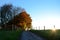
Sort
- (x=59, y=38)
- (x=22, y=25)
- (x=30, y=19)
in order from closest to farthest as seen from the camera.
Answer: (x=59, y=38) → (x=22, y=25) → (x=30, y=19)

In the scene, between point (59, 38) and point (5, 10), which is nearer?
point (59, 38)

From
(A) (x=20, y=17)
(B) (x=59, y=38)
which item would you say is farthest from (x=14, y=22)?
(B) (x=59, y=38)

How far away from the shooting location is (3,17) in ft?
249

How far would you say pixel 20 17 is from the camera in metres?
73.5

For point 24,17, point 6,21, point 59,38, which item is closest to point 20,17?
point 24,17

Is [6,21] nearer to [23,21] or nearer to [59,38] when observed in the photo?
[23,21]

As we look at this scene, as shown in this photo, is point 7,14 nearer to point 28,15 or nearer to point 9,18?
point 9,18

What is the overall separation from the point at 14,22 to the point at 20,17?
326 centimetres

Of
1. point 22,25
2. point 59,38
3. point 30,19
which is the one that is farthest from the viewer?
point 30,19

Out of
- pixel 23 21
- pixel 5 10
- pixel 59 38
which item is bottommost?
pixel 59 38

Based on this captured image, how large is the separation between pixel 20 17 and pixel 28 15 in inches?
202

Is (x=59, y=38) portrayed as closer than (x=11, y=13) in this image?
Yes

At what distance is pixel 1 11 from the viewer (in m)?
75.2

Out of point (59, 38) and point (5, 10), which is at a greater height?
point (5, 10)
